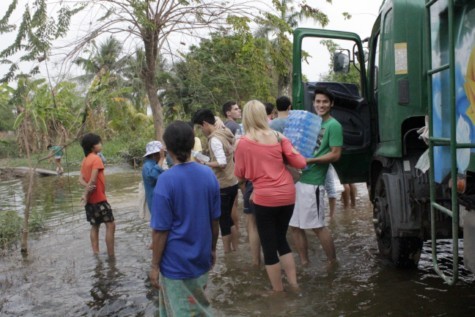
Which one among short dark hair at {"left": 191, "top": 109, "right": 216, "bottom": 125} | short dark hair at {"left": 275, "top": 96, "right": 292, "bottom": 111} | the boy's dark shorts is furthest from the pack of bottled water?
the boy's dark shorts

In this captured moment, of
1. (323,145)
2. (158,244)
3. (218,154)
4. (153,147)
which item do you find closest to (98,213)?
(153,147)

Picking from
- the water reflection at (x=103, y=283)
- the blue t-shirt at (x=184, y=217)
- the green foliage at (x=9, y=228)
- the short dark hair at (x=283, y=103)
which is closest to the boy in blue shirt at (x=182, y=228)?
the blue t-shirt at (x=184, y=217)

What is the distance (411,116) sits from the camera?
14.3 feet

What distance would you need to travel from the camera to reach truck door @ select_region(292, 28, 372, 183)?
5.58 meters

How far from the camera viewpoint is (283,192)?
4352 mm

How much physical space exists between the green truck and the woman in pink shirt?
0.95m

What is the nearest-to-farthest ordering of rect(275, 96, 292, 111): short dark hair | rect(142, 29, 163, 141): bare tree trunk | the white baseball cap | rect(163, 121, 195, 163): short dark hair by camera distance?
rect(163, 121, 195, 163): short dark hair < the white baseball cap < rect(275, 96, 292, 111): short dark hair < rect(142, 29, 163, 141): bare tree trunk

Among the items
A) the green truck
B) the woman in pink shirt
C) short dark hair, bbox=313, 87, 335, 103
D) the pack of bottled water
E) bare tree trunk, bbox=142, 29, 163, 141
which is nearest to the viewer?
the green truck

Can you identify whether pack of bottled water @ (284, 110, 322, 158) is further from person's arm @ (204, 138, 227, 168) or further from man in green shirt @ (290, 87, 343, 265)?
person's arm @ (204, 138, 227, 168)

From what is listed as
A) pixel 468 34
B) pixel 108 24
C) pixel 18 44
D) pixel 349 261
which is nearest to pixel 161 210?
pixel 468 34

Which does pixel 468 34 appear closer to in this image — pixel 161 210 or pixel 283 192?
pixel 283 192

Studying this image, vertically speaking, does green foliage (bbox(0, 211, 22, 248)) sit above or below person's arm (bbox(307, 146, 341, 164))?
below

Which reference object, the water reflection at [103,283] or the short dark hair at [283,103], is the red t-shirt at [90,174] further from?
the short dark hair at [283,103]

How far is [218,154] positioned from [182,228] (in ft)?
8.35
